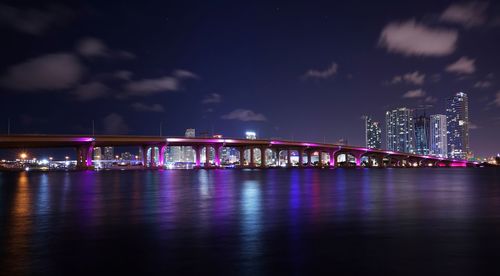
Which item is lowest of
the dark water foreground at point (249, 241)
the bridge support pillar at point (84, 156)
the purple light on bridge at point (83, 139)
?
the dark water foreground at point (249, 241)

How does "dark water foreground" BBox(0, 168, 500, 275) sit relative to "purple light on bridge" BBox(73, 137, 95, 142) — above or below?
below

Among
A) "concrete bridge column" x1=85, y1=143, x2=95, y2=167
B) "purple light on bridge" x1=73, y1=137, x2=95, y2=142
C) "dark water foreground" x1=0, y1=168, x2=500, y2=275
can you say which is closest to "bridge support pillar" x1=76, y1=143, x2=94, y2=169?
"concrete bridge column" x1=85, y1=143, x2=95, y2=167

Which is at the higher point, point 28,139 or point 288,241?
point 28,139

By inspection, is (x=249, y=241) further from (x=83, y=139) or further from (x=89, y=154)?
(x=89, y=154)

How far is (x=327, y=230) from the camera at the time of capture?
62.6 feet

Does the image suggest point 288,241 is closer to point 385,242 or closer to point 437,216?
point 385,242

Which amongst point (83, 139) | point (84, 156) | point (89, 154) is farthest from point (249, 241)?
point (84, 156)

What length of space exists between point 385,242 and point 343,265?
4.28m

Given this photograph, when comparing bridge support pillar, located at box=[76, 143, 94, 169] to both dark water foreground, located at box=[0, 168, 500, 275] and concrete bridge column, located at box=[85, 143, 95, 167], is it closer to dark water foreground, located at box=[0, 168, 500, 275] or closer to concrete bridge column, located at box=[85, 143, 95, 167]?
concrete bridge column, located at box=[85, 143, 95, 167]

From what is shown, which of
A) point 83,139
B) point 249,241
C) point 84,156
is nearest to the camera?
point 249,241

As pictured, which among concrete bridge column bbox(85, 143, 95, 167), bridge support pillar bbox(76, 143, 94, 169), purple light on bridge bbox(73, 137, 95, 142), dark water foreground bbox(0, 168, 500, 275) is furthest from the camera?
bridge support pillar bbox(76, 143, 94, 169)

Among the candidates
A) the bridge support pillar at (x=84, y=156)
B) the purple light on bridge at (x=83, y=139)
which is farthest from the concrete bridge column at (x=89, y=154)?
the purple light on bridge at (x=83, y=139)

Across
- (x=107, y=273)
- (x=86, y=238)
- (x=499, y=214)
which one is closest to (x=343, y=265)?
(x=107, y=273)

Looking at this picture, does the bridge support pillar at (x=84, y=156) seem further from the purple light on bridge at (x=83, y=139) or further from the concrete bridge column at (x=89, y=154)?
the purple light on bridge at (x=83, y=139)
